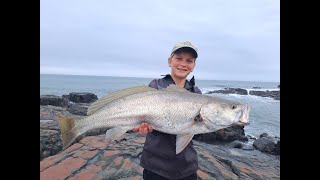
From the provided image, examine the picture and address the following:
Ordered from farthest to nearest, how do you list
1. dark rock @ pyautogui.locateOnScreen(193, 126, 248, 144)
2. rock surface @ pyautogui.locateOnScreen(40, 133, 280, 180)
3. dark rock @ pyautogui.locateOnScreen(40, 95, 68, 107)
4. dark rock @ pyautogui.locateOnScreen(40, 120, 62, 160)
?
dark rock @ pyautogui.locateOnScreen(40, 95, 68, 107)
dark rock @ pyautogui.locateOnScreen(193, 126, 248, 144)
dark rock @ pyautogui.locateOnScreen(40, 120, 62, 160)
rock surface @ pyautogui.locateOnScreen(40, 133, 280, 180)

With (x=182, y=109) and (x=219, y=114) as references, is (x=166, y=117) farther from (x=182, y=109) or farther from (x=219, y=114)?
(x=219, y=114)

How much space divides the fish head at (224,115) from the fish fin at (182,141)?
348 millimetres

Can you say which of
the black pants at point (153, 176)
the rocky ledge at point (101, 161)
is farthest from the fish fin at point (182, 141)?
the rocky ledge at point (101, 161)

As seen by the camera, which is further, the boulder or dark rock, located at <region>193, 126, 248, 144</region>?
dark rock, located at <region>193, 126, 248, 144</region>

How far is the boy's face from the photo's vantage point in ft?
13.3

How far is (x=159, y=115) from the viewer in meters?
3.74

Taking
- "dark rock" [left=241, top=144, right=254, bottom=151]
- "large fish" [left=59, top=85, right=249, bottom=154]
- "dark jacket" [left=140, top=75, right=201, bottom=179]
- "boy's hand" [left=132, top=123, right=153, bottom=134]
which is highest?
"large fish" [left=59, top=85, right=249, bottom=154]

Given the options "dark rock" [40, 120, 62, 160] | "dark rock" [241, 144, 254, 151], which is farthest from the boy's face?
"dark rock" [241, 144, 254, 151]

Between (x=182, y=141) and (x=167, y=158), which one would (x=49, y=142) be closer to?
(x=167, y=158)

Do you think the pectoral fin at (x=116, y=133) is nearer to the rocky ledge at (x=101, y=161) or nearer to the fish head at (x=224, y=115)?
the rocky ledge at (x=101, y=161)

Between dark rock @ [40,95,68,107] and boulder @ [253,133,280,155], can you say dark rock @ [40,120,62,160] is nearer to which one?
dark rock @ [40,95,68,107]

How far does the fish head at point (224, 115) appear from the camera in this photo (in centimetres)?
377
